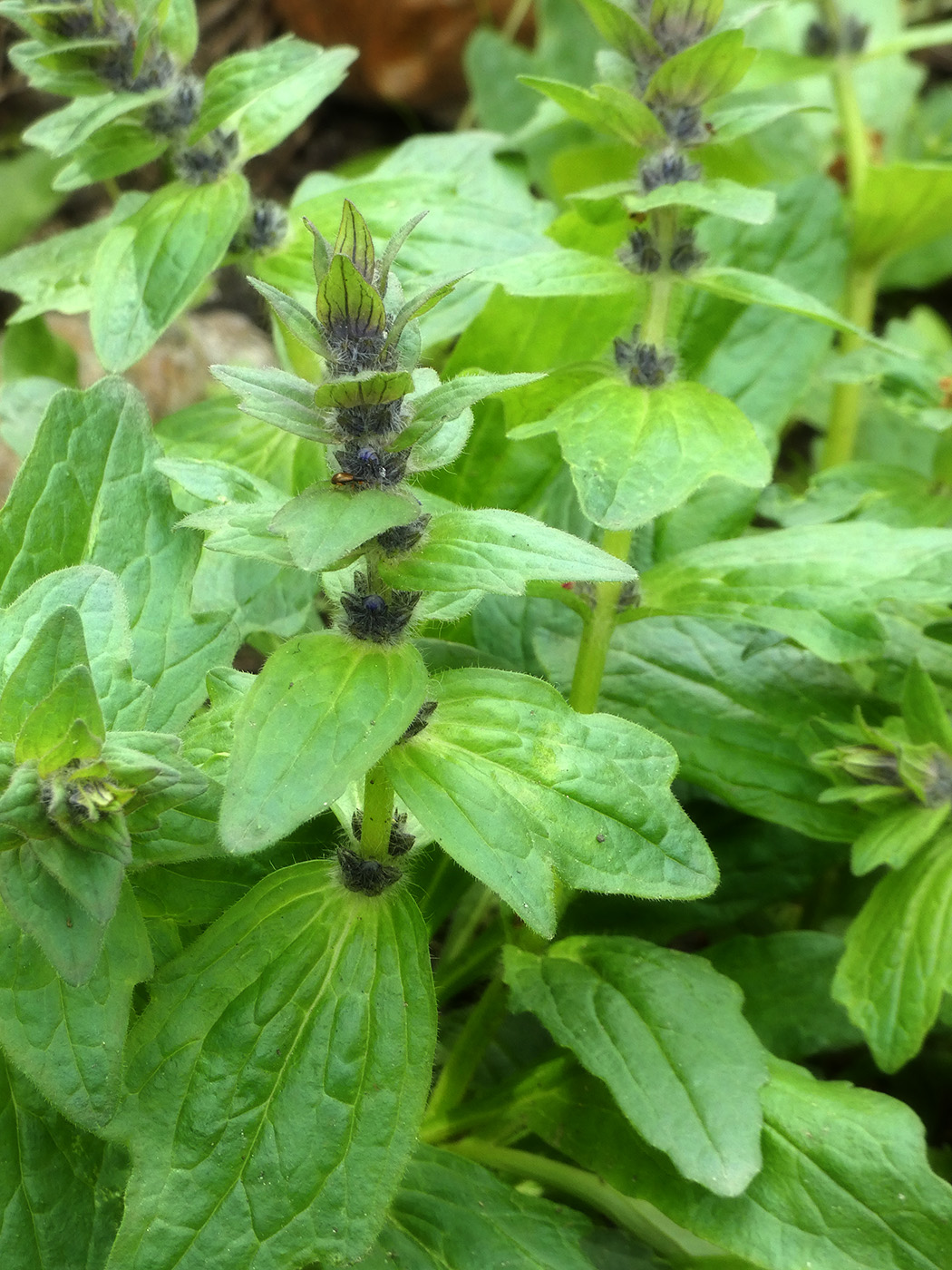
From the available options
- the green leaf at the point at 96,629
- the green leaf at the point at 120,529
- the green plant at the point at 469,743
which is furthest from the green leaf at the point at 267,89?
the green leaf at the point at 96,629

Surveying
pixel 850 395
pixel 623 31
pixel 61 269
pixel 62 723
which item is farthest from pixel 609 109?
pixel 850 395

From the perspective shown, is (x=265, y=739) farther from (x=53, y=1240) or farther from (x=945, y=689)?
(x=945, y=689)

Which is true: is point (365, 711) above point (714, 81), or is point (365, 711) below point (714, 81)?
below

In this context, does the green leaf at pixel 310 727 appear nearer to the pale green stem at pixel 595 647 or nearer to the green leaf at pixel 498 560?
the green leaf at pixel 498 560

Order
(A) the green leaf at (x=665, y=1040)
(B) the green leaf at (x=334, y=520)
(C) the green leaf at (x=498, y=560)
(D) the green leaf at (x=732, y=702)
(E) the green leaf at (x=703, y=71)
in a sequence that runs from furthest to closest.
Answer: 1. (D) the green leaf at (x=732, y=702)
2. (E) the green leaf at (x=703, y=71)
3. (A) the green leaf at (x=665, y=1040)
4. (C) the green leaf at (x=498, y=560)
5. (B) the green leaf at (x=334, y=520)

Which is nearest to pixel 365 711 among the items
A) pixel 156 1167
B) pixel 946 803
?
pixel 156 1167

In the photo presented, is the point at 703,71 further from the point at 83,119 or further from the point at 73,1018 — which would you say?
the point at 73,1018

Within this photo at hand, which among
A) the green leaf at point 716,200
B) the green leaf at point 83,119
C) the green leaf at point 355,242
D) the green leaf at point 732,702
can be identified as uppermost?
the green leaf at point 355,242
